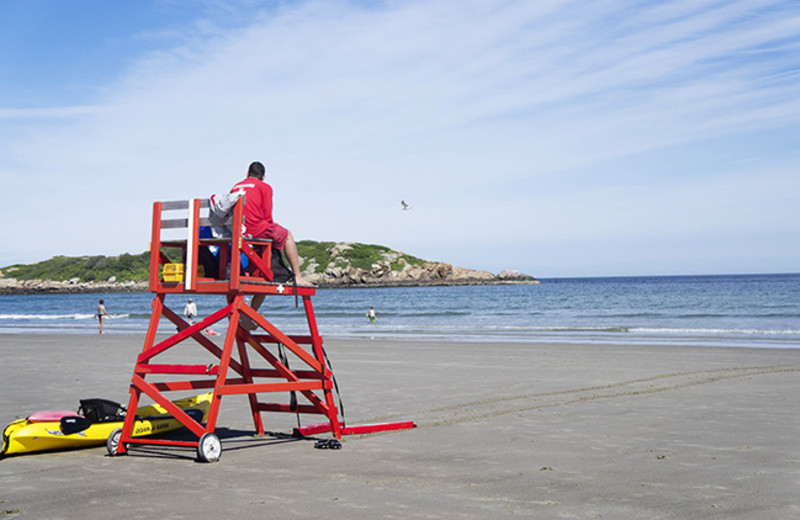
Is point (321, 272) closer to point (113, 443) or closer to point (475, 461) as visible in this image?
point (113, 443)

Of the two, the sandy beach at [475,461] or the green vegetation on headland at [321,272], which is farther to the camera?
the green vegetation on headland at [321,272]

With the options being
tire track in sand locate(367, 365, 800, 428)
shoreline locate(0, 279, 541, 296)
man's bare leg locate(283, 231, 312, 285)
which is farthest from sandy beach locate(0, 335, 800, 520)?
shoreline locate(0, 279, 541, 296)

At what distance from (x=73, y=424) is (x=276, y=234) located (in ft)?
9.13

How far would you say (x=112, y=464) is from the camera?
6.57 meters

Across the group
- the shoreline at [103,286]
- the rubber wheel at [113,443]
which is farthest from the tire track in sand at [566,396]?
the shoreline at [103,286]

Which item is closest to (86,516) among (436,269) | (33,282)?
(436,269)

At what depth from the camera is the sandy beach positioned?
498 cm

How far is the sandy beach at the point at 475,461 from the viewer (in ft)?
16.4

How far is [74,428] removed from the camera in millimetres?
7266

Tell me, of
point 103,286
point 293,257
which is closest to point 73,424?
point 293,257

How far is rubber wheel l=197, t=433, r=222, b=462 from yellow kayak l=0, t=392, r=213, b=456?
1100 millimetres

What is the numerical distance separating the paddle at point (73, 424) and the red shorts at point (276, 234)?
262 centimetres

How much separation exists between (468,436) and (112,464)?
3.58m

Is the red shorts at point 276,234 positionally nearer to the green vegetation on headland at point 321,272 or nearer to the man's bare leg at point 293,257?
the man's bare leg at point 293,257
